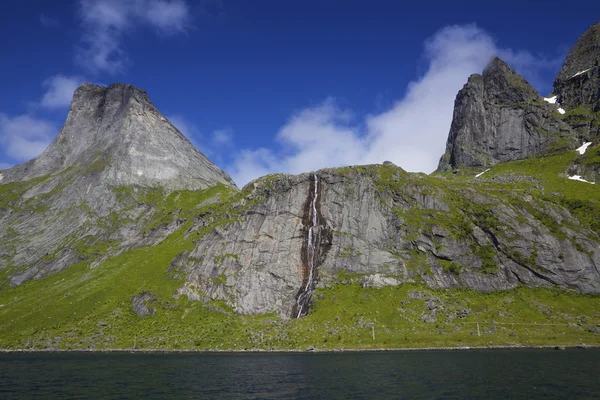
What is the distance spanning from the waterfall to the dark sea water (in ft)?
209

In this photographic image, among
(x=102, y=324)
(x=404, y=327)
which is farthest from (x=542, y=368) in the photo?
(x=102, y=324)

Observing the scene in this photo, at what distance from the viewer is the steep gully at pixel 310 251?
159500 millimetres

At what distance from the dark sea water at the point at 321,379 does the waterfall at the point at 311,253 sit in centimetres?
6367

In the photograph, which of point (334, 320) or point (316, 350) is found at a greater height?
point (334, 320)

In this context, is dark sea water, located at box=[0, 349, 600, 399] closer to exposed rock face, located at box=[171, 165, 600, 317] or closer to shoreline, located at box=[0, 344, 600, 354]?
shoreline, located at box=[0, 344, 600, 354]

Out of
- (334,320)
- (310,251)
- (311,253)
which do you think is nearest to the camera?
(334,320)

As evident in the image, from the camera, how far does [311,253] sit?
17550 centimetres

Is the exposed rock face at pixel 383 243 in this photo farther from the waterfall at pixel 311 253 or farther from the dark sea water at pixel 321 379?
the dark sea water at pixel 321 379

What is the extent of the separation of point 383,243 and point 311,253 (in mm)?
29855

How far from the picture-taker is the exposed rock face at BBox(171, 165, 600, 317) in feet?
516

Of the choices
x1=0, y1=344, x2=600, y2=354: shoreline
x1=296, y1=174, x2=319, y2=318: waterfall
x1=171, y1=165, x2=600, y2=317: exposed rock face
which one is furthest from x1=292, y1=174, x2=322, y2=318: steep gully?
x1=0, y1=344, x2=600, y2=354: shoreline

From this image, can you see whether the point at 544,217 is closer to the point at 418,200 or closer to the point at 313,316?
the point at 418,200

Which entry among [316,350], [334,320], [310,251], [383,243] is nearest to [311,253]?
[310,251]

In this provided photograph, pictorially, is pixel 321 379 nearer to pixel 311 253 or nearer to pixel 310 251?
pixel 311 253
